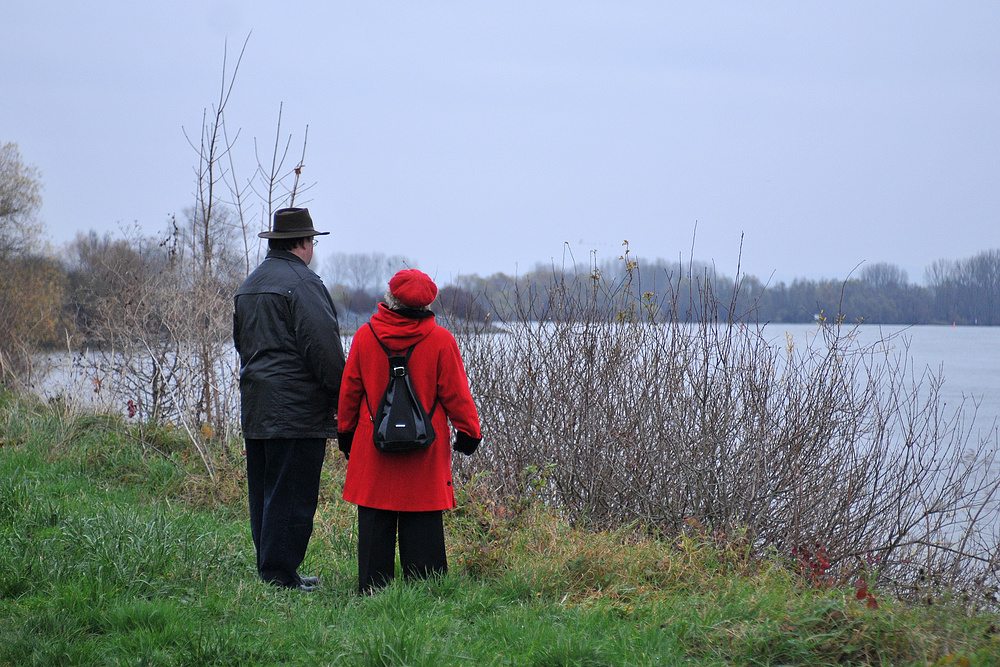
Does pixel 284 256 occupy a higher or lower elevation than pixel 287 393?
higher

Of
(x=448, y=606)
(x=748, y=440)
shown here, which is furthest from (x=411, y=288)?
(x=748, y=440)

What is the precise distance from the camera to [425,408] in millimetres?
3678

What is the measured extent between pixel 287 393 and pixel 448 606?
133cm

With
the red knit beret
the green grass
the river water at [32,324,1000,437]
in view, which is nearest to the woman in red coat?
the red knit beret

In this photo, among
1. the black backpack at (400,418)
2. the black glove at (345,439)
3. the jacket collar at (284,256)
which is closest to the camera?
the black backpack at (400,418)

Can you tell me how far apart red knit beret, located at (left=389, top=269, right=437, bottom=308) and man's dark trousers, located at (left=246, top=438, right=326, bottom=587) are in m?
0.96

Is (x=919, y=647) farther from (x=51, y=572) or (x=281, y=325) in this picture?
(x=51, y=572)

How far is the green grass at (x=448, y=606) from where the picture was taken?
3.00m

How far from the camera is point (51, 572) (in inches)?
151

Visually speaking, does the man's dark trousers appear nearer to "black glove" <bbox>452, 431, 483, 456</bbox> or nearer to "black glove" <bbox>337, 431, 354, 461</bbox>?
"black glove" <bbox>337, 431, 354, 461</bbox>

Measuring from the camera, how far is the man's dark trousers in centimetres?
396

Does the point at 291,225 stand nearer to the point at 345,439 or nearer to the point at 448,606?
the point at 345,439

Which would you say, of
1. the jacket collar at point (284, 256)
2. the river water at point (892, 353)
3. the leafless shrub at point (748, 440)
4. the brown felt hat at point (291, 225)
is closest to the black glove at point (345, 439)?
the jacket collar at point (284, 256)

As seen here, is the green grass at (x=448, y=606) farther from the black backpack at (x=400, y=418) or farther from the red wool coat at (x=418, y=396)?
the black backpack at (x=400, y=418)
